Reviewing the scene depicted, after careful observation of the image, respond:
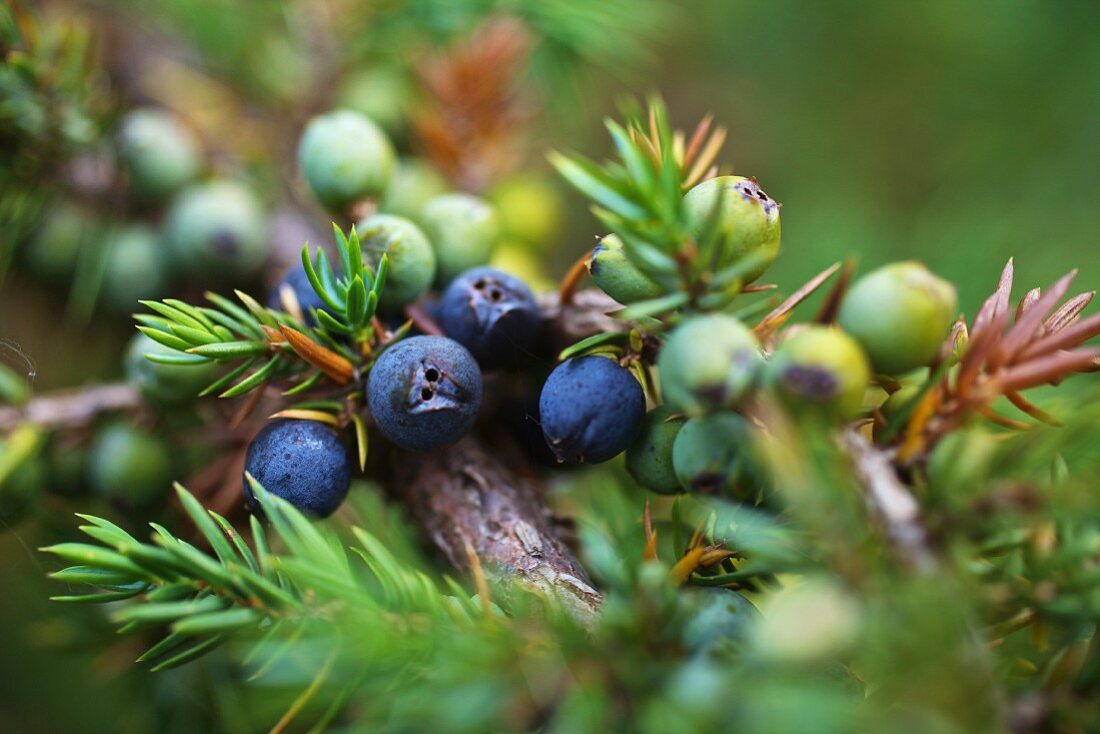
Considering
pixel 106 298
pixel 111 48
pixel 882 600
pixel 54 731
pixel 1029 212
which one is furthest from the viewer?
pixel 1029 212

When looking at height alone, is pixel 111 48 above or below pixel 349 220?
above

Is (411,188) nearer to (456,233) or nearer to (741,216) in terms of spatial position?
(456,233)

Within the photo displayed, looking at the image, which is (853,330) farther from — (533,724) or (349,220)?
(349,220)

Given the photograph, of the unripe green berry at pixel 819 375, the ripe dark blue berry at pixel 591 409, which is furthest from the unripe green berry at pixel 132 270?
the unripe green berry at pixel 819 375

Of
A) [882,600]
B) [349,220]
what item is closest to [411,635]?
[882,600]

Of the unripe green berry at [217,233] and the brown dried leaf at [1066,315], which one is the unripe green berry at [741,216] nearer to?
the brown dried leaf at [1066,315]

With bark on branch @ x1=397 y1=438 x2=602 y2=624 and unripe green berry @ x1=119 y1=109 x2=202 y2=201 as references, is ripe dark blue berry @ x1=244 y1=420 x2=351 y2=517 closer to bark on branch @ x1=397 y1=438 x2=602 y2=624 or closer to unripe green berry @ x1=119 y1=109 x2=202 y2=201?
bark on branch @ x1=397 y1=438 x2=602 y2=624

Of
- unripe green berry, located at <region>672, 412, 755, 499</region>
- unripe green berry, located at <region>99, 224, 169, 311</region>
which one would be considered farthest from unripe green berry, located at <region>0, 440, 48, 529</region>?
unripe green berry, located at <region>672, 412, 755, 499</region>
